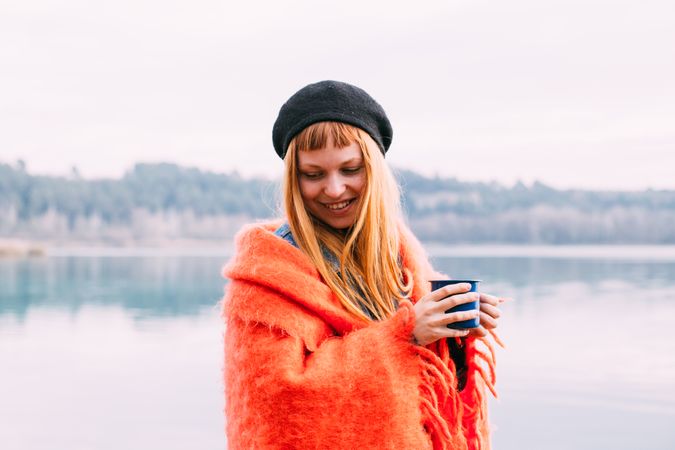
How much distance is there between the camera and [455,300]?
1547mm

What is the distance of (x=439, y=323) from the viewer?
1.58 metres

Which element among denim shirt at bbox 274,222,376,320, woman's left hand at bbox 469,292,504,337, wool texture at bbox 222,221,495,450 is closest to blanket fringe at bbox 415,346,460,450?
wool texture at bbox 222,221,495,450

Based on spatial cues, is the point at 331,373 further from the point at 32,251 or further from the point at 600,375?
the point at 32,251

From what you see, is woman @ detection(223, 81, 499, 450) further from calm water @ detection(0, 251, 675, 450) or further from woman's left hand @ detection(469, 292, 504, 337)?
calm water @ detection(0, 251, 675, 450)

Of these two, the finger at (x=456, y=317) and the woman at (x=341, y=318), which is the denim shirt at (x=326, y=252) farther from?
the finger at (x=456, y=317)

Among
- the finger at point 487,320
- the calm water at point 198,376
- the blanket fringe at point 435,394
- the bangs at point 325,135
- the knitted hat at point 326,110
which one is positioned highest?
the knitted hat at point 326,110

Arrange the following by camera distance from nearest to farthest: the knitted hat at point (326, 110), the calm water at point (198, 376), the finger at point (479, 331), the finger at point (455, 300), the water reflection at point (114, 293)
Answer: the finger at point (455, 300), the finger at point (479, 331), the knitted hat at point (326, 110), the calm water at point (198, 376), the water reflection at point (114, 293)

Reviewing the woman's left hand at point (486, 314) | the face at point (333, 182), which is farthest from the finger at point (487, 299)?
the face at point (333, 182)

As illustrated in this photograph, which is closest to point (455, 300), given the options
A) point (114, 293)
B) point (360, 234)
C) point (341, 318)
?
point (341, 318)

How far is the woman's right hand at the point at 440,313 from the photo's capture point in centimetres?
155

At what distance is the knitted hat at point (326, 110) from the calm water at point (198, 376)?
2.71m

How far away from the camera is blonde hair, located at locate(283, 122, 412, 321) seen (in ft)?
5.75

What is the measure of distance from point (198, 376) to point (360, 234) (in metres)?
6.90

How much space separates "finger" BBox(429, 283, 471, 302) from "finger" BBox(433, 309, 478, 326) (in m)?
0.04
